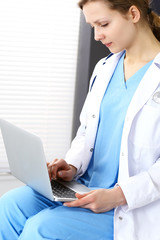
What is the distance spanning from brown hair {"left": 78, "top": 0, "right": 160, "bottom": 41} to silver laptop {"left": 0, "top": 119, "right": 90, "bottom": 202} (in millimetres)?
559

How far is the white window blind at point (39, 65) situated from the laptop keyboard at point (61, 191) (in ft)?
3.82

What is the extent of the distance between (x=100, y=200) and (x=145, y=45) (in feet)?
2.02

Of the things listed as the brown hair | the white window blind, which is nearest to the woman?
the brown hair

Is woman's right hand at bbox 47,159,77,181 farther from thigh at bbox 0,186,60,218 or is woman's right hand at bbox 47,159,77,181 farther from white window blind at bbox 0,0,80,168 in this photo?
white window blind at bbox 0,0,80,168

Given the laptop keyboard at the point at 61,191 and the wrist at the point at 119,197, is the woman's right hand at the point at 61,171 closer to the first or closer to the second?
the laptop keyboard at the point at 61,191

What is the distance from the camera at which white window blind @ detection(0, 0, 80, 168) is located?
2.59 meters

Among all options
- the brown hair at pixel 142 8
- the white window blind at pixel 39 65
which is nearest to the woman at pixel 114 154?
the brown hair at pixel 142 8

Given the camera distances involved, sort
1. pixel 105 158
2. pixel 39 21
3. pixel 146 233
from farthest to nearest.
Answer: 1. pixel 39 21
2. pixel 105 158
3. pixel 146 233

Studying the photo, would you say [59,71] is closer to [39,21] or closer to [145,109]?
[39,21]

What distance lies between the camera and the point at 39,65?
2.66 metres

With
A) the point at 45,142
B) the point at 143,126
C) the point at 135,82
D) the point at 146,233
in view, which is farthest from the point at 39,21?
the point at 146,233

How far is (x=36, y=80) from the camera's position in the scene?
2.67m

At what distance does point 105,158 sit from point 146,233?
0.32 m

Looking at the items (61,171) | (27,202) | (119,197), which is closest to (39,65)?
(61,171)
